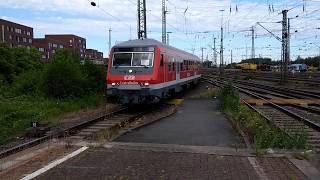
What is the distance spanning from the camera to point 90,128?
15.8 meters

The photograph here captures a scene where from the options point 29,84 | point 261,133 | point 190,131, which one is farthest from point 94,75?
point 261,133

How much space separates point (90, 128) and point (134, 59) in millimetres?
5606

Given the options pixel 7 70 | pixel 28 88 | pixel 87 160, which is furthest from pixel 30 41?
pixel 87 160

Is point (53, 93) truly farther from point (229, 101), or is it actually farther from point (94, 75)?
point (229, 101)

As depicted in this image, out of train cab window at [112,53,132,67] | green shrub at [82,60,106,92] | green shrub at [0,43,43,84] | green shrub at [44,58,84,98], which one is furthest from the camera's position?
green shrub at [0,43,43,84]

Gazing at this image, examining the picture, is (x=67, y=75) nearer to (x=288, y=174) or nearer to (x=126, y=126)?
(x=126, y=126)

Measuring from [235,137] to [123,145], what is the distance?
3332 millimetres

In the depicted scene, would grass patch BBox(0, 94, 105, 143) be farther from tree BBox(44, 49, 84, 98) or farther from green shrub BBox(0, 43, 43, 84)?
green shrub BBox(0, 43, 43, 84)

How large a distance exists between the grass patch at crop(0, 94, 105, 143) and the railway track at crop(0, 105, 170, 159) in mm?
1548

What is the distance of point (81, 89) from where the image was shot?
25.1 meters

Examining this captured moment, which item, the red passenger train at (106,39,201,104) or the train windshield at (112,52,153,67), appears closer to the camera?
the red passenger train at (106,39,201,104)

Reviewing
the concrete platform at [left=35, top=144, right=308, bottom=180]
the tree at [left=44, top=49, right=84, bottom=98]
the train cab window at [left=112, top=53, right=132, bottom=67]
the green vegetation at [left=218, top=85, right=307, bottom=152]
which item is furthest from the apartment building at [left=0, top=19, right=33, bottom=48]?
the concrete platform at [left=35, top=144, right=308, bottom=180]

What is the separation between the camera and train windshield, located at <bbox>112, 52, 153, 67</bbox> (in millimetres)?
20500

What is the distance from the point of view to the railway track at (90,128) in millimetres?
12156
